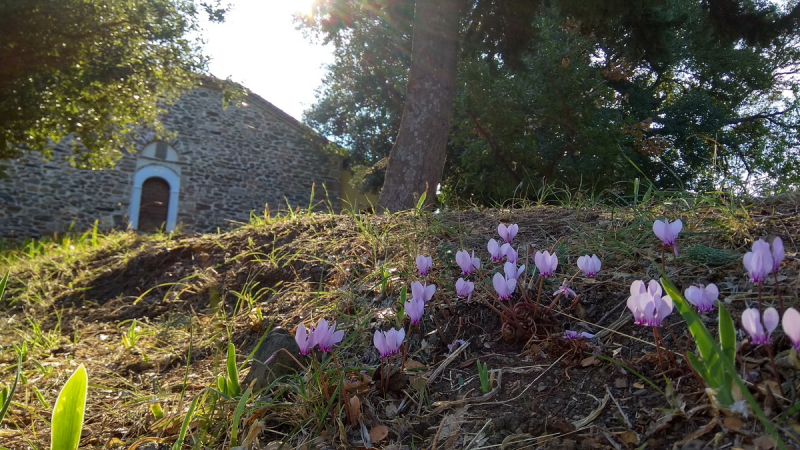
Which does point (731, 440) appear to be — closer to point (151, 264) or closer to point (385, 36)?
point (151, 264)

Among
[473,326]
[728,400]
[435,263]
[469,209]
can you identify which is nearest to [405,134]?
[469,209]

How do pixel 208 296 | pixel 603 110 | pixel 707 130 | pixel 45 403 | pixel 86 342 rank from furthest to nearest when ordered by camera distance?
pixel 707 130
pixel 603 110
pixel 208 296
pixel 86 342
pixel 45 403

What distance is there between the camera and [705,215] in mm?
2572

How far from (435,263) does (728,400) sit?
1572 millimetres

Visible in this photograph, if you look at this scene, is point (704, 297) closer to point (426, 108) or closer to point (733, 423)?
point (733, 423)

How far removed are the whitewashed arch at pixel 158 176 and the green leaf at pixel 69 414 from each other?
43.8ft

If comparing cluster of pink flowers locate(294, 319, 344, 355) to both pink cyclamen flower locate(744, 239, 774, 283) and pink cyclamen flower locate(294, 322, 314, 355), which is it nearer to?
pink cyclamen flower locate(294, 322, 314, 355)

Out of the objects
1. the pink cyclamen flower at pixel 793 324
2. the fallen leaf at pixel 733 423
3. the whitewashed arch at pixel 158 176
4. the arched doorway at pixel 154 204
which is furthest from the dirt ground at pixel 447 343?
the arched doorway at pixel 154 204

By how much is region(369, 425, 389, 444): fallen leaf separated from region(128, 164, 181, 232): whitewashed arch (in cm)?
1374

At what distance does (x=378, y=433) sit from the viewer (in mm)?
1761

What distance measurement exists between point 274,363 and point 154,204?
13820 mm

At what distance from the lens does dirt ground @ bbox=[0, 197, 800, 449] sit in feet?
5.01

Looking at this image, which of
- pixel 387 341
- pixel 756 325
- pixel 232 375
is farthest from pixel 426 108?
pixel 756 325

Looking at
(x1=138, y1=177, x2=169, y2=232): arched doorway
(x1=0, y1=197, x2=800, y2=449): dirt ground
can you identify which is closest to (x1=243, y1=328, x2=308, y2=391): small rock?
(x1=0, y1=197, x2=800, y2=449): dirt ground
